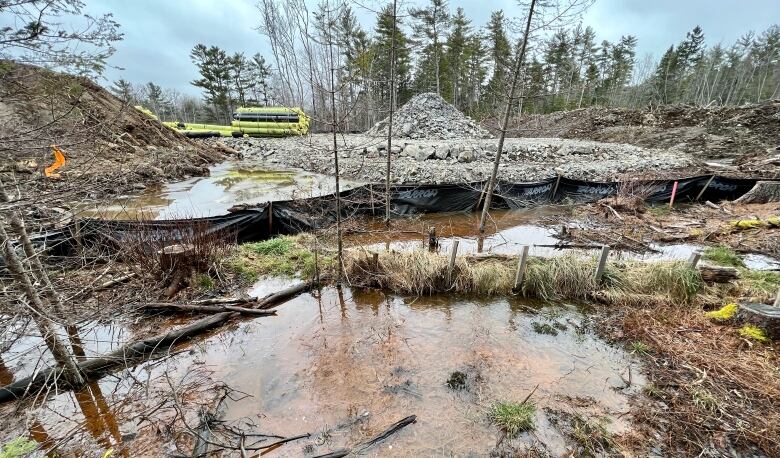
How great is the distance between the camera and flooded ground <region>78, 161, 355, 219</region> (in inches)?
376

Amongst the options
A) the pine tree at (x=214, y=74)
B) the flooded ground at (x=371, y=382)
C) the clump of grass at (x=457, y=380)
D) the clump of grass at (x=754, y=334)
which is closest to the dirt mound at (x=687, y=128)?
the clump of grass at (x=754, y=334)

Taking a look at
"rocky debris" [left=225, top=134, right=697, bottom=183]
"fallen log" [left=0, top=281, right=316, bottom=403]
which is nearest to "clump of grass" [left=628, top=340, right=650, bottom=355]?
"fallen log" [left=0, top=281, right=316, bottom=403]

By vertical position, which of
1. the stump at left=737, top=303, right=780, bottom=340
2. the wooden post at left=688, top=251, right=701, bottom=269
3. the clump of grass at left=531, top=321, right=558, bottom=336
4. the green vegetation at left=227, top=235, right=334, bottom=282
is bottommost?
the clump of grass at left=531, top=321, right=558, bottom=336

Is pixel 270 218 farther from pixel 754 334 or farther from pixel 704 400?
pixel 754 334

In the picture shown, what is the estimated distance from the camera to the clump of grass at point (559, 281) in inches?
212

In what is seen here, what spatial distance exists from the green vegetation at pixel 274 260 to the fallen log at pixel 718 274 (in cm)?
626

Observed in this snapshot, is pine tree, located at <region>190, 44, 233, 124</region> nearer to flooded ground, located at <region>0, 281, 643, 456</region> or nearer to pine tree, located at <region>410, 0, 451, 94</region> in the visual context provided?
pine tree, located at <region>410, 0, 451, 94</region>

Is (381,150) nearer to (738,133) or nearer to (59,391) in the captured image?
(59,391)

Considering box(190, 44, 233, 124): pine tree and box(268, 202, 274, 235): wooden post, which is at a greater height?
box(190, 44, 233, 124): pine tree

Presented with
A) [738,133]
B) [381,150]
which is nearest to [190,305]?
[381,150]

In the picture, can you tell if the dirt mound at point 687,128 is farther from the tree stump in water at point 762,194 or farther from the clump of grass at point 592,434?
the clump of grass at point 592,434

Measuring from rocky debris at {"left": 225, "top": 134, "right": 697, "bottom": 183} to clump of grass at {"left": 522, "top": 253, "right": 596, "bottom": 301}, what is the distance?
276 inches

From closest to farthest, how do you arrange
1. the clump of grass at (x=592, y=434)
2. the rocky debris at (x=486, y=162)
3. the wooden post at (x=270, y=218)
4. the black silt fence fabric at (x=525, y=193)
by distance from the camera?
1. the clump of grass at (x=592, y=434)
2. the wooden post at (x=270, y=218)
3. the black silt fence fabric at (x=525, y=193)
4. the rocky debris at (x=486, y=162)

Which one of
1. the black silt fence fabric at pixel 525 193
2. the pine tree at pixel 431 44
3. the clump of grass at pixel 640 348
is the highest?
the pine tree at pixel 431 44
